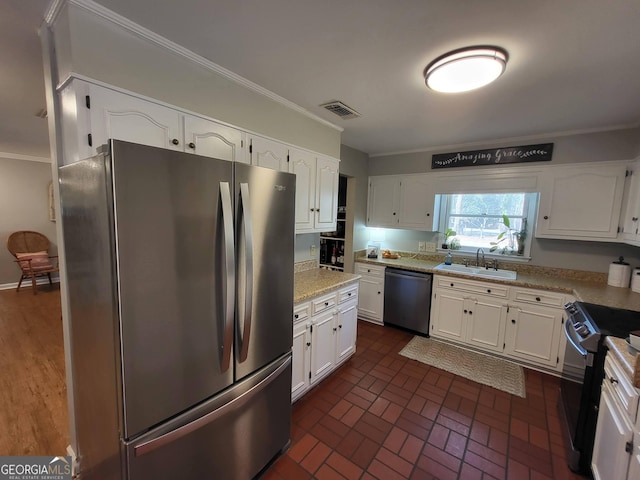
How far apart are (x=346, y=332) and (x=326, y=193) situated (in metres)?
1.45

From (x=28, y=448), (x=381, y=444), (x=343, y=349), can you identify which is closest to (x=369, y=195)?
(x=343, y=349)

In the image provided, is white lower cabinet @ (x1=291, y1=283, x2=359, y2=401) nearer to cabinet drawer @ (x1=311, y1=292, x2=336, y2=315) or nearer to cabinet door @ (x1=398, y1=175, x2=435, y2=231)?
cabinet drawer @ (x1=311, y1=292, x2=336, y2=315)

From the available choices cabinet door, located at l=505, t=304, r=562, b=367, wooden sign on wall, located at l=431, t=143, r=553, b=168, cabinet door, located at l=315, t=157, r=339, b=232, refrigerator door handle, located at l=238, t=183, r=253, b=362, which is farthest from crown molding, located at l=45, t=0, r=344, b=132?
cabinet door, located at l=505, t=304, r=562, b=367

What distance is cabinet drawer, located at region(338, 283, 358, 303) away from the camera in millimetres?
2502

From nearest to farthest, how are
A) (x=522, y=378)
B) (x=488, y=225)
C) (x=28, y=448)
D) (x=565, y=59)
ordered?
(x=565, y=59) < (x=28, y=448) < (x=522, y=378) < (x=488, y=225)

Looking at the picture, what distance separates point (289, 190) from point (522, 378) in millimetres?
2909

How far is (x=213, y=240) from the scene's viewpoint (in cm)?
119

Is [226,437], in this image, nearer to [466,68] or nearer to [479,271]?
[466,68]

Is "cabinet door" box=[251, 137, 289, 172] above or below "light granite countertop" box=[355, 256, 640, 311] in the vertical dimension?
above

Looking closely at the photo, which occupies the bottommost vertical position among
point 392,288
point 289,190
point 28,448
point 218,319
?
point 28,448

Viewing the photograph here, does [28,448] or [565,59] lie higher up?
[565,59]

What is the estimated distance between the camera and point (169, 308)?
1.08 meters

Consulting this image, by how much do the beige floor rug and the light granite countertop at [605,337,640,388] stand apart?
4.05ft

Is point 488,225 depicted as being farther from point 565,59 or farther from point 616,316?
point 565,59
